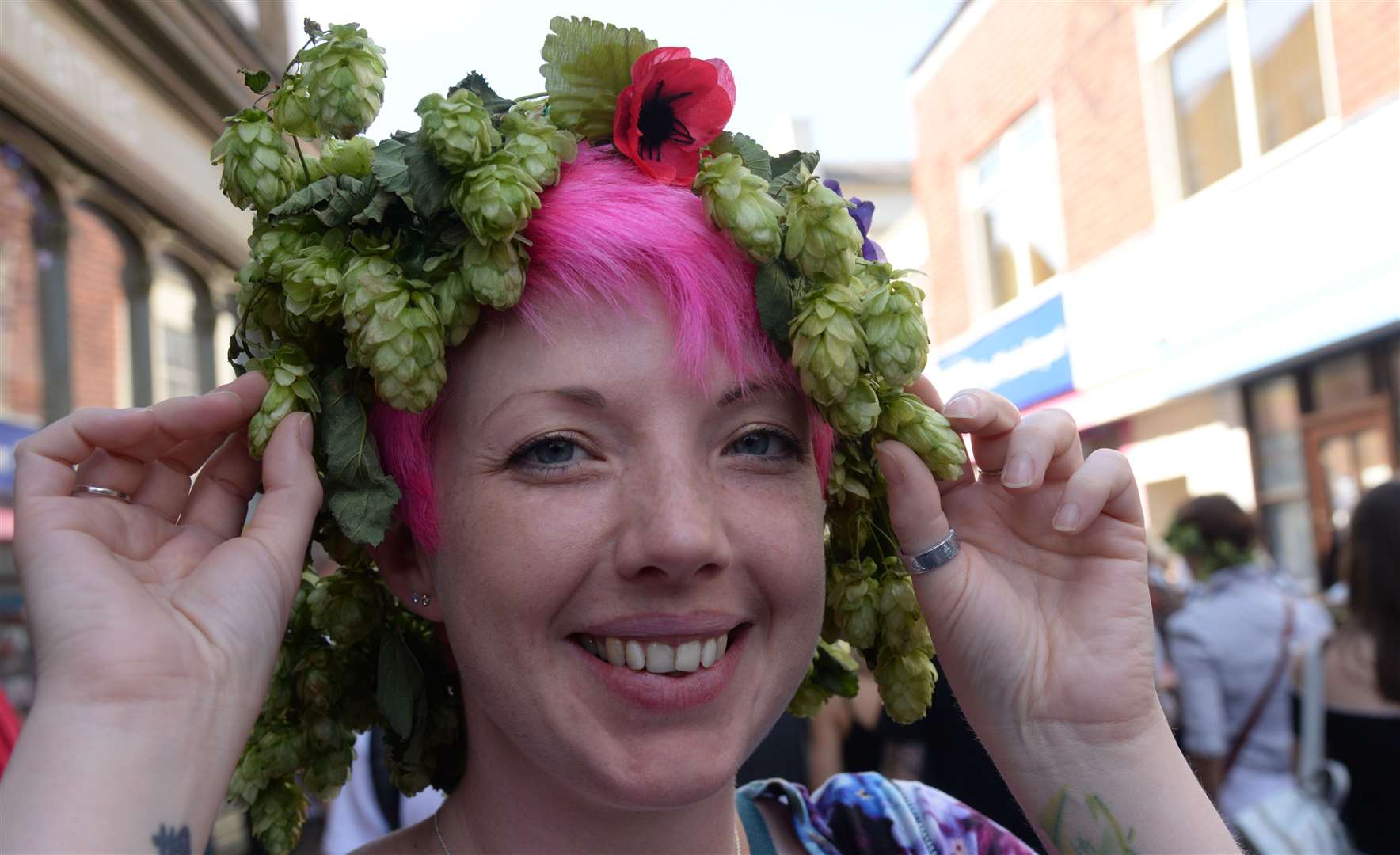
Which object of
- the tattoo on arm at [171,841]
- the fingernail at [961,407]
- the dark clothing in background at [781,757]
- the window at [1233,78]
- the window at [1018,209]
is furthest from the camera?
the window at [1018,209]

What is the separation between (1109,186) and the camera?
35.2 feet

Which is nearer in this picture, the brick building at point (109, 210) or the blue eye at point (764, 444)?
the blue eye at point (764, 444)

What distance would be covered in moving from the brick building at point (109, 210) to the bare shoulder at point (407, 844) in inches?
175

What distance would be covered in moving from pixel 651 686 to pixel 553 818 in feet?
1.06

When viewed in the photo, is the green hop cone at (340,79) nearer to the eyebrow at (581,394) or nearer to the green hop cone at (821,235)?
the eyebrow at (581,394)

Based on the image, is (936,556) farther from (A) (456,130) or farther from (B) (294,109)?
(B) (294,109)

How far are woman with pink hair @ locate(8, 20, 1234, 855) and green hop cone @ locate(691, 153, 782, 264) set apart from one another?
0.15ft

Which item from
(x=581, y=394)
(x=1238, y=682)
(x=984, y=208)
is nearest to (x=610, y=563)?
(x=581, y=394)

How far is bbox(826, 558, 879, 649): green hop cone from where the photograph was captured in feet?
6.27

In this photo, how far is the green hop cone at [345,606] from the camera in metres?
1.90

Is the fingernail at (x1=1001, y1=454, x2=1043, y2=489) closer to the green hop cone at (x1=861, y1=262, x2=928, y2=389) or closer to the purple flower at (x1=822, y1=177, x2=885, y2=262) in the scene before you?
the green hop cone at (x1=861, y1=262, x2=928, y2=389)

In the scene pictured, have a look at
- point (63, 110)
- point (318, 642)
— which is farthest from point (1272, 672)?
point (63, 110)

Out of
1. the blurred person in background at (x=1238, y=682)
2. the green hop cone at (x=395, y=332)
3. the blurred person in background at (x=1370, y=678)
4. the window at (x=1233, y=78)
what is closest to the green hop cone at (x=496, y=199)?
the green hop cone at (x=395, y=332)

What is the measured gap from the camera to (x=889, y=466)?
5.70ft
